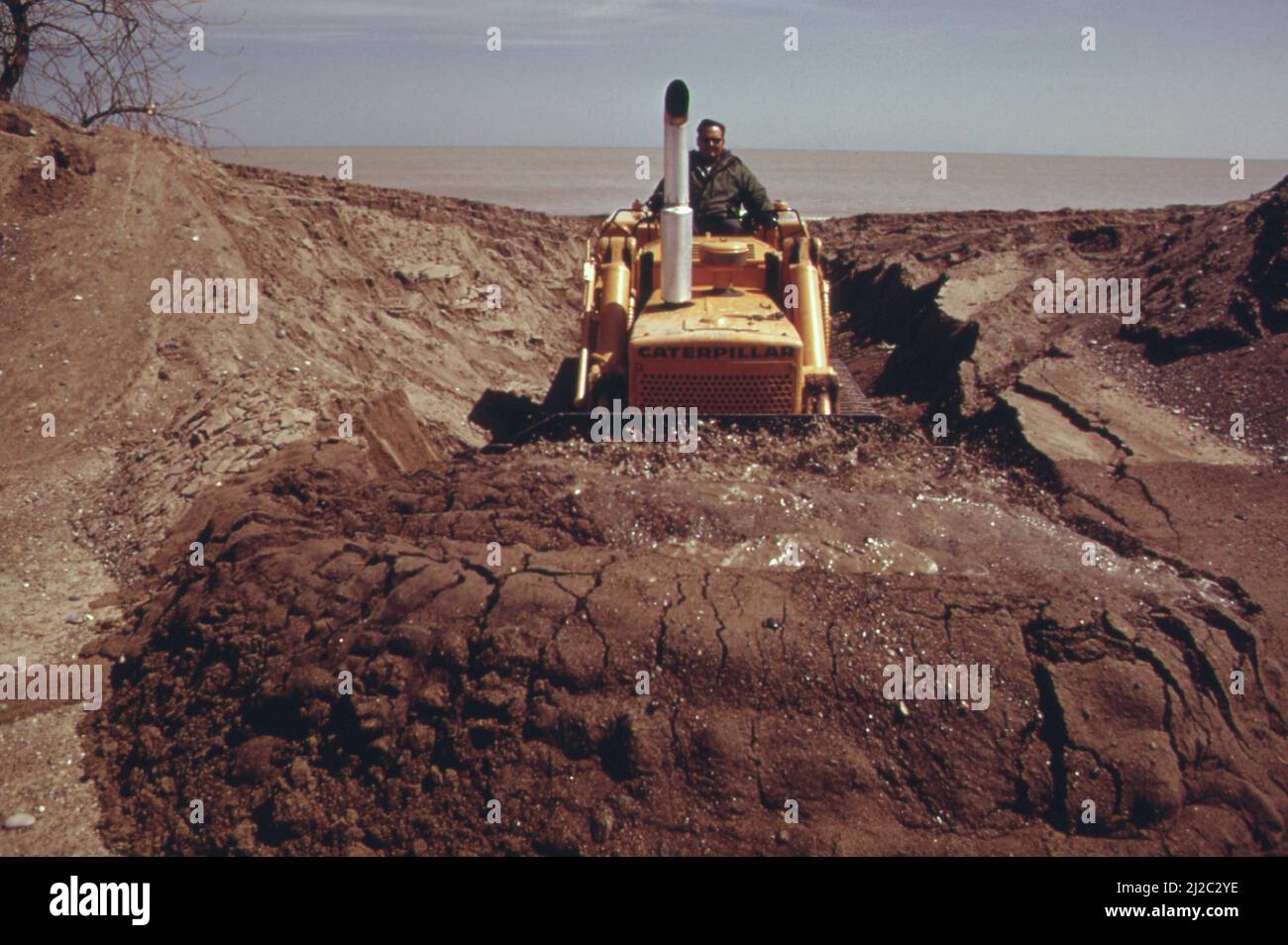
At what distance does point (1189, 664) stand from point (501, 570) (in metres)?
3.38

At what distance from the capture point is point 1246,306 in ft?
30.8

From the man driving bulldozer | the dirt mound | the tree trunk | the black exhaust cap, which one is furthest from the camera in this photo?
the tree trunk

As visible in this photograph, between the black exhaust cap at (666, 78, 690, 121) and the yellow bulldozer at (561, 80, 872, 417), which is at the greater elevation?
the black exhaust cap at (666, 78, 690, 121)

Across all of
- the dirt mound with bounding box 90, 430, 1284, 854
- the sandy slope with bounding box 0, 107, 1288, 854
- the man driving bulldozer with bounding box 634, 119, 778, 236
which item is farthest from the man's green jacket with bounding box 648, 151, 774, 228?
the dirt mound with bounding box 90, 430, 1284, 854

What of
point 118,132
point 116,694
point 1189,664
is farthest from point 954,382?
point 118,132

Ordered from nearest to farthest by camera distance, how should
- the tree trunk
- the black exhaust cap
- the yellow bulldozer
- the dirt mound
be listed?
the dirt mound < the black exhaust cap < the yellow bulldozer < the tree trunk

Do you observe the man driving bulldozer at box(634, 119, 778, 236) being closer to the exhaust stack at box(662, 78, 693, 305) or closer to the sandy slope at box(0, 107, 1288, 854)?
the exhaust stack at box(662, 78, 693, 305)

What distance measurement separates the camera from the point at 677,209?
691cm

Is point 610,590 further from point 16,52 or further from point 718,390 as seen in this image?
point 16,52

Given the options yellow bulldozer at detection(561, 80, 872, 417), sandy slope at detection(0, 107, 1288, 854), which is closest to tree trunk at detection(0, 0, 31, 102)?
sandy slope at detection(0, 107, 1288, 854)

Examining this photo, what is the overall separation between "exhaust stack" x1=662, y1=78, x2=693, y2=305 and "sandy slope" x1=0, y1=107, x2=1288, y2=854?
1289mm

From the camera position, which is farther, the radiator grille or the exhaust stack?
the radiator grille

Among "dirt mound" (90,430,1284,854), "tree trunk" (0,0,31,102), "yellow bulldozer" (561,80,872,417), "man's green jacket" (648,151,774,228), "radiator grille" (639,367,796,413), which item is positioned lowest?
"dirt mound" (90,430,1284,854)

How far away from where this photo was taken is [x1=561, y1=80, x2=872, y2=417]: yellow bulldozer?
6.94 metres
